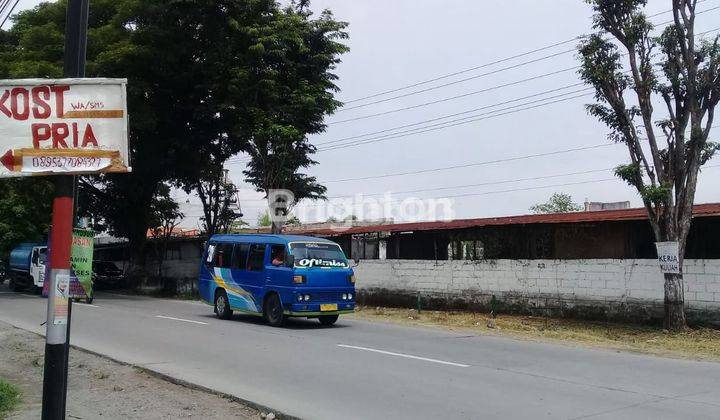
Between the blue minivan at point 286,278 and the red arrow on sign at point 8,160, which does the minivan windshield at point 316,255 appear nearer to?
the blue minivan at point 286,278

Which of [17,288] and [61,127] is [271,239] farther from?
[17,288]

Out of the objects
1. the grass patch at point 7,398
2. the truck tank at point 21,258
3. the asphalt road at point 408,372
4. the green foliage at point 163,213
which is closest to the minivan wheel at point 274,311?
the asphalt road at point 408,372

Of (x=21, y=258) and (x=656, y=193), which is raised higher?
(x=656, y=193)

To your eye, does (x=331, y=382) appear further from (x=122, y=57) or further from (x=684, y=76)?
(x=122, y=57)

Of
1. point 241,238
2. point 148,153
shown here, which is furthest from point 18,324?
point 148,153

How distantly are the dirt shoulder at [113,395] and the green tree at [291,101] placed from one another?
53.2ft

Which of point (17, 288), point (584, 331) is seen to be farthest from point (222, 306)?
point (17, 288)

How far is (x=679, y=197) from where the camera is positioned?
15984 millimetres

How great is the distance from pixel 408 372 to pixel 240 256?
8.86 metres

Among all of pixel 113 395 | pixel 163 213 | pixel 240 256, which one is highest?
pixel 163 213

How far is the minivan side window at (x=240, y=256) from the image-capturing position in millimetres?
17844

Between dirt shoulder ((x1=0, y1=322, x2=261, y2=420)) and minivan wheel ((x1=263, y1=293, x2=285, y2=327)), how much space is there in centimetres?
547

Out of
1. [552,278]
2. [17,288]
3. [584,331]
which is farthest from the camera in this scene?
[17,288]

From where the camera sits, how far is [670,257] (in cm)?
1559
